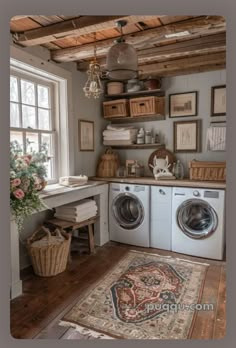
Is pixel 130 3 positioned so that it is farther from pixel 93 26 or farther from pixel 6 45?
pixel 93 26

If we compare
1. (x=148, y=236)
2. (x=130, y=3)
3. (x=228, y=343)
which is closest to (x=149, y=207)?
(x=148, y=236)

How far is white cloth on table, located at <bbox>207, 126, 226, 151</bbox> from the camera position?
2588 mm

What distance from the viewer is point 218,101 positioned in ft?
8.57

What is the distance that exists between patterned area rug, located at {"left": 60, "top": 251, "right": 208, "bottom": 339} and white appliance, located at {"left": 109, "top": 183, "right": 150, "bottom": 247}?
0.40 meters

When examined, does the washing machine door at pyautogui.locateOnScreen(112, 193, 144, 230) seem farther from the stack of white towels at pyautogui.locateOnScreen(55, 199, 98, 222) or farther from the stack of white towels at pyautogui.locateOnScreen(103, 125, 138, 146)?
the stack of white towels at pyautogui.locateOnScreen(103, 125, 138, 146)

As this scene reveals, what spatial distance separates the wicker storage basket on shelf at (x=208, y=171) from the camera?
2.35m

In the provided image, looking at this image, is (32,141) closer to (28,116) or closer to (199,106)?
(28,116)

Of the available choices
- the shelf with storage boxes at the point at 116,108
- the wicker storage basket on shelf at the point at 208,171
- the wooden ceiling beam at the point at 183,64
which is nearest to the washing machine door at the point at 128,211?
the wicker storage basket on shelf at the point at 208,171

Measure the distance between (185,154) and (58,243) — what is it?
180 centimetres

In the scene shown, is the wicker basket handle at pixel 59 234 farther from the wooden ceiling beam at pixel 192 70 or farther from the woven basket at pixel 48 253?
the wooden ceiling beam at pixel 192 70

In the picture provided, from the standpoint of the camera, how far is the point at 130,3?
35.3 inches

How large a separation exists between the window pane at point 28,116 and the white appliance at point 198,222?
1.54 m

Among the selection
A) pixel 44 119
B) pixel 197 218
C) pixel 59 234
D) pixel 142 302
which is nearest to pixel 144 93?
pixel 44 119

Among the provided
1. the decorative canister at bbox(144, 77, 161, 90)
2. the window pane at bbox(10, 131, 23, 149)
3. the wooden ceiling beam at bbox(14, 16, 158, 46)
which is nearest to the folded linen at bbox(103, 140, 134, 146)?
the decorative canister at bbox(144, 77, 161, 90)
